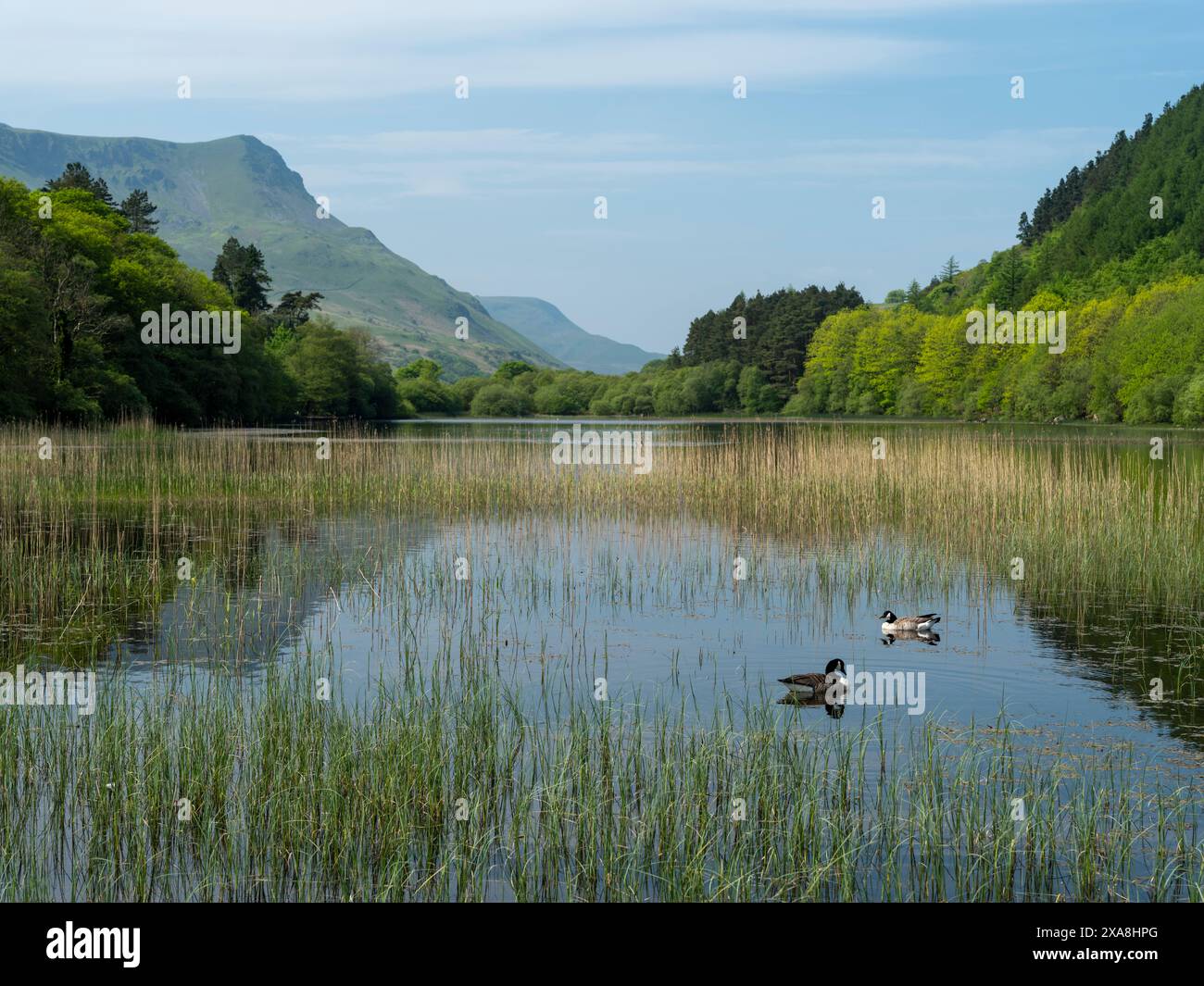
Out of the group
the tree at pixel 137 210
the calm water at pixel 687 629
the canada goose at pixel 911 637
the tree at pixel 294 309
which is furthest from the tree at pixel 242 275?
the canada goose at pixel 911 637

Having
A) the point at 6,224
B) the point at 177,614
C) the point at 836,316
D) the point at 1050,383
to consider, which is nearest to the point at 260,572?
the point at 177,614

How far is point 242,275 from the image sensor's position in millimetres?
115188

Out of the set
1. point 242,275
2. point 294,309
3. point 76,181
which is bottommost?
point 294,309

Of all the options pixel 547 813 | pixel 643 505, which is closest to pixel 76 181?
pixel 643 505

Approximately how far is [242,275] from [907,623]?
363 feet

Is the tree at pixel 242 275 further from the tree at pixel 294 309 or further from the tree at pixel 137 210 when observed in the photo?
the tree at pixel 294 309

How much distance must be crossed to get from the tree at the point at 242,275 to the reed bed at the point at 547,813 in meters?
111

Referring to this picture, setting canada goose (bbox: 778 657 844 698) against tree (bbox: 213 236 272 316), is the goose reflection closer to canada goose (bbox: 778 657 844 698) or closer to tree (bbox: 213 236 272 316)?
canada goose (bbox: 778 657 844 698)

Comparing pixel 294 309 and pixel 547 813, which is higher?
pixel 294 309

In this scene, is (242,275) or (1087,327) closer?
(1087,327)

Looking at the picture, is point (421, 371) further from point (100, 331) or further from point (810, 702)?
point (810, 702)

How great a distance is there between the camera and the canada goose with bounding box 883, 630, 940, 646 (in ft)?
45.1

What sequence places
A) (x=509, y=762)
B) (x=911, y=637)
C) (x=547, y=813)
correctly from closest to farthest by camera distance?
(x=547, y=813) → (x=509, y=762) → (x=911, y=637)
